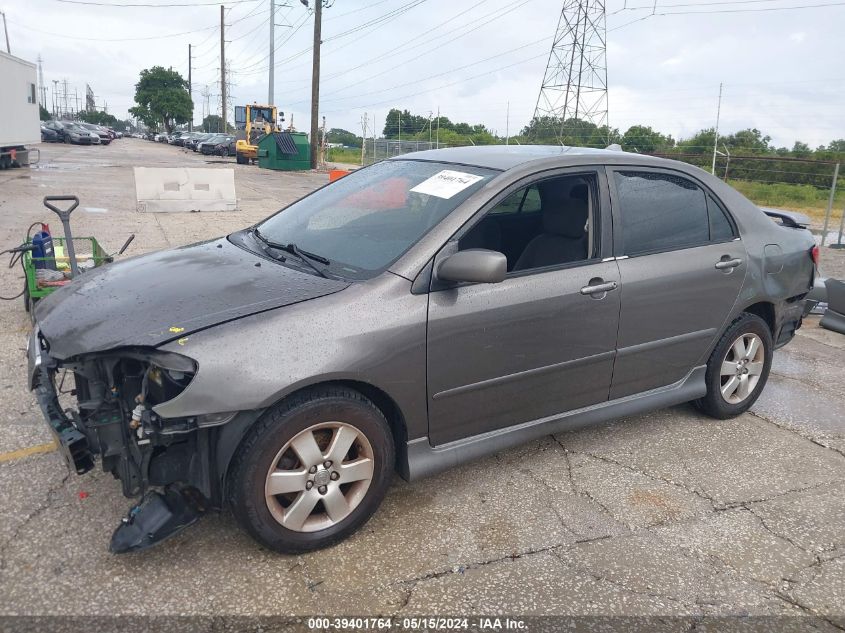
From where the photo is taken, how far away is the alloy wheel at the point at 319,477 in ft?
8.65

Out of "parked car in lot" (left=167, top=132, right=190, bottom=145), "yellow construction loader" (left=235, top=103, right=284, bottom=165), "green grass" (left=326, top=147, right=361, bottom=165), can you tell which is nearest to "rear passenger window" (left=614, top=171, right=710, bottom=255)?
"yellow construction loader" (left=235, top=103, right=284, bottom=165)

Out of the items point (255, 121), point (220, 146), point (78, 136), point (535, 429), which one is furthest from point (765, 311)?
point (78, 136)

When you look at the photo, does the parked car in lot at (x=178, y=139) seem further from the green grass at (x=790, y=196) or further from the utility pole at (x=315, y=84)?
the green grass at (x=790, y=196)

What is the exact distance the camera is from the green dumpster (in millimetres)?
30547

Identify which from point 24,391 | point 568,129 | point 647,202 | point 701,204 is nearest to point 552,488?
point 647,202

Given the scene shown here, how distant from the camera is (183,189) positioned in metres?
13.5

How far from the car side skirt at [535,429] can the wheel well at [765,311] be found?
565mm

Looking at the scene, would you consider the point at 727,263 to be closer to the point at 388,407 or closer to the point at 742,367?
the point at 742,367

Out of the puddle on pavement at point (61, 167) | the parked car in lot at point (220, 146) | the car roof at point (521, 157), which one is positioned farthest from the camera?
the parked car in lot at point (220, 146)

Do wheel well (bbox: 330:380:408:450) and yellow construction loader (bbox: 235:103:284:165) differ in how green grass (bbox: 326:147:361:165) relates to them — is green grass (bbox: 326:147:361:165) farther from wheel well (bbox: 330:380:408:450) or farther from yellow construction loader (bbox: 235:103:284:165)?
wheel well (bbox: 330:380:408:450)

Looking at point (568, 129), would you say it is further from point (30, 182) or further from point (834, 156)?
point (30, 182)

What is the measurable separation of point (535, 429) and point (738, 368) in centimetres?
169

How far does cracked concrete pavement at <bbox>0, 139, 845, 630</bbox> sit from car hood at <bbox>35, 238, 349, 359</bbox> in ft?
2.72

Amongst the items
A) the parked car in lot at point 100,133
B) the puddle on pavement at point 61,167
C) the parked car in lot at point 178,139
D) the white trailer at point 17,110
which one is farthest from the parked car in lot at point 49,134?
the white trailer at point 17,110
